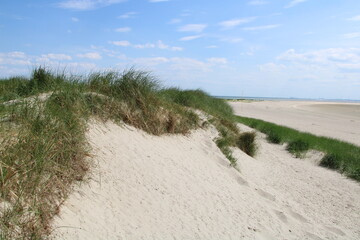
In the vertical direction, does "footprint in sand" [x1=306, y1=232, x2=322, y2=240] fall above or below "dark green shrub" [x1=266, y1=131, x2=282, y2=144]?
below

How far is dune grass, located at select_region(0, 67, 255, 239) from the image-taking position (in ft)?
9.28

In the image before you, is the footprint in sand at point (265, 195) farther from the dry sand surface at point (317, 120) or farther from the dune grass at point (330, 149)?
the dry sand surface at point (317, 120)

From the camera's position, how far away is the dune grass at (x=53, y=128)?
2828mm

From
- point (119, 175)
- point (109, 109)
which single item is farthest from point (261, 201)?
point (109, 109)

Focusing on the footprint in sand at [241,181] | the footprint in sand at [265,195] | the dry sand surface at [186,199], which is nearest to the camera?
the dry sand surface at [186,199]

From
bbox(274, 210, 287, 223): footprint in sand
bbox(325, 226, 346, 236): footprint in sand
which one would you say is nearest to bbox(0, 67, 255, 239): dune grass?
bbox(274, 210, 287, 223): footprint in sand

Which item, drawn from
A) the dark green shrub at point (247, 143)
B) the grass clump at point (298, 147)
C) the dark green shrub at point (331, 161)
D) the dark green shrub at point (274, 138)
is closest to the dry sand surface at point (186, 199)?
the dark green shrub at point (247, 143)

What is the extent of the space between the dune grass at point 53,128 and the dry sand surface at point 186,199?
21 centimetres

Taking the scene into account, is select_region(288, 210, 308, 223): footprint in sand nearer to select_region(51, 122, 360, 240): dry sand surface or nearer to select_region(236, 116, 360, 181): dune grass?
select_region(51, 122, 360, 240): dry sand surface

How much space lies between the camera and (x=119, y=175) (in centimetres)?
426

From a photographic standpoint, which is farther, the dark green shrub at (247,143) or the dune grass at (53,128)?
the dark green shrub at (247,143)

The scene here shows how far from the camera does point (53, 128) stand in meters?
3.72

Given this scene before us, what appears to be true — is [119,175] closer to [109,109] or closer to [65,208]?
[65,208]

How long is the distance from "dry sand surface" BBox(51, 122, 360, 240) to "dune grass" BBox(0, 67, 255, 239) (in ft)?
0.70
